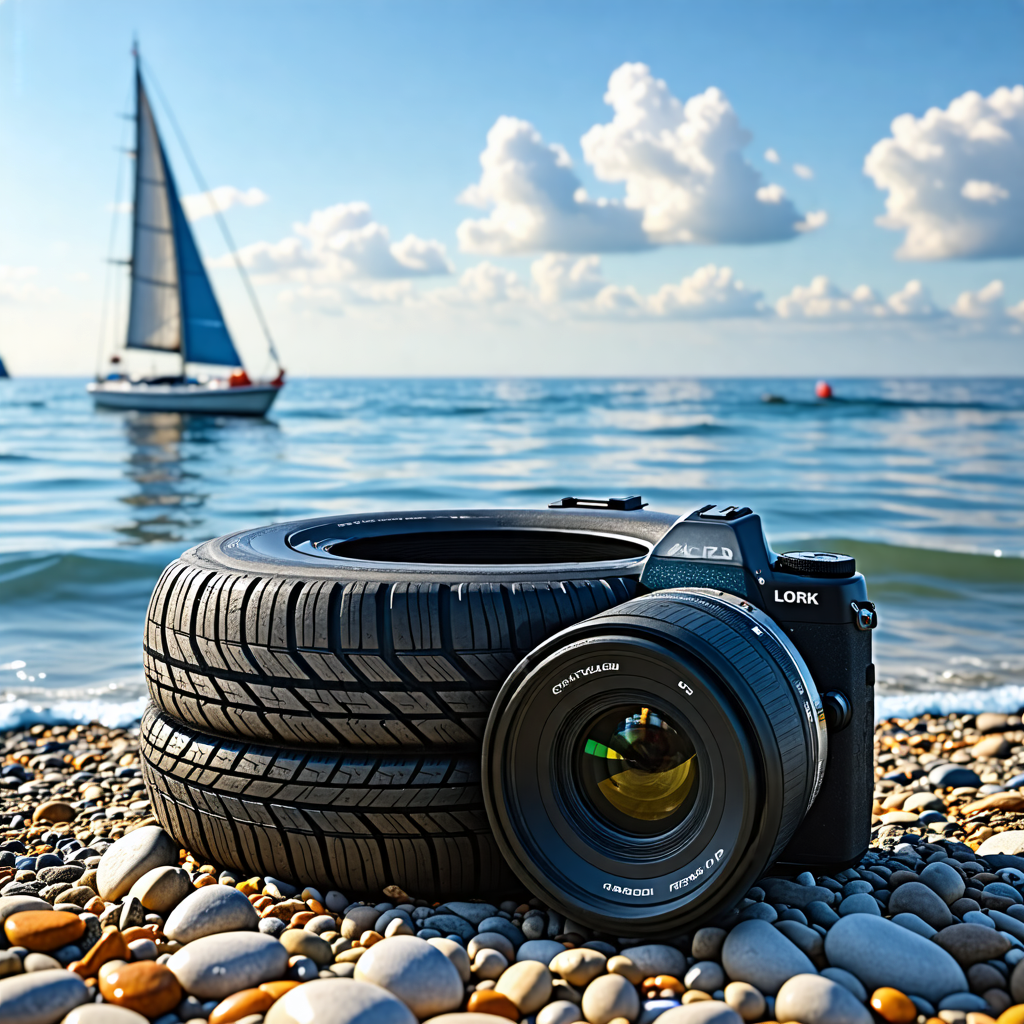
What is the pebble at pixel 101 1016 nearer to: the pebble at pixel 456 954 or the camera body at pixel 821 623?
the pebble at pixel 456 954

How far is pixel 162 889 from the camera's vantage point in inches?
105

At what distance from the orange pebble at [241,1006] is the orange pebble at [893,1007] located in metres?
1.23

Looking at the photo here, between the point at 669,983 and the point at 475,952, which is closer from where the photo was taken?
the point at 669,983

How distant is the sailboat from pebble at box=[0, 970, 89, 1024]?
39403 millimetres

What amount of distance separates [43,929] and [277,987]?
1.95 feet

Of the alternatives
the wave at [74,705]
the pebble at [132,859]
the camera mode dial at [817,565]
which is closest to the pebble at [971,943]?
the camera mode dial at [817,565]

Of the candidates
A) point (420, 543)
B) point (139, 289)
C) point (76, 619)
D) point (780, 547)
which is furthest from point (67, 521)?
point (139, 289)

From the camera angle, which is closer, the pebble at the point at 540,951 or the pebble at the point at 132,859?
the pebble at the point at 540,951

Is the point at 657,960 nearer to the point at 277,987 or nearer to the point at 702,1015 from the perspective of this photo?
the point at 702,1015

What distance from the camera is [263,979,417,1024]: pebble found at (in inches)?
82.7

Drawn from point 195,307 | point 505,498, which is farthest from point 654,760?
point 195,307

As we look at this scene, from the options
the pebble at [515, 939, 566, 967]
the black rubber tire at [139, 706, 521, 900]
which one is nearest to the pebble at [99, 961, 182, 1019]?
the black rubber tire at [139, 706, 521, 900]

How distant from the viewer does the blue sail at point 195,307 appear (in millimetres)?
39062

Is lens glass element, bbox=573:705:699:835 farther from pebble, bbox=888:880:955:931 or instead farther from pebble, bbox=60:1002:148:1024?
pebble, bbox=60:1002:148:1024
